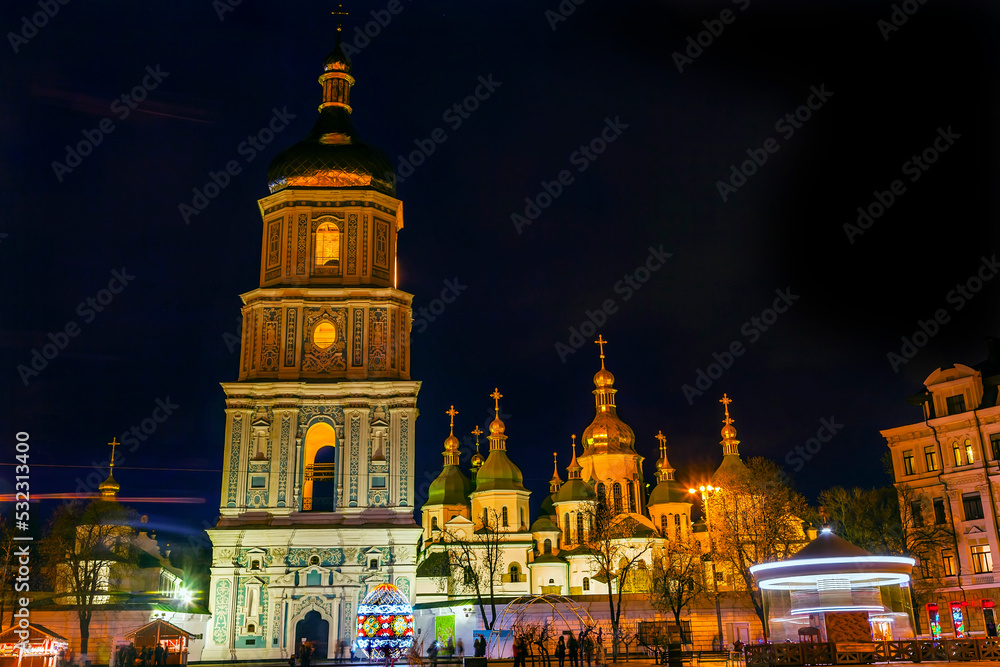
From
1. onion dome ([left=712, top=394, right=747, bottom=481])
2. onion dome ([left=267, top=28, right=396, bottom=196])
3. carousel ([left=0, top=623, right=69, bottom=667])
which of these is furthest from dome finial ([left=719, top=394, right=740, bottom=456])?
carousel ([left=0, top=623, right=69, bottom=667])

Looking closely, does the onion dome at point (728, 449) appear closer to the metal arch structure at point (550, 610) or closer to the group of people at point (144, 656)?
the metal arch structure at point (550, 610)

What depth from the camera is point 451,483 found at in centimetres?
7306

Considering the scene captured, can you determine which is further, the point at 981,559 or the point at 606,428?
the point at 606,428

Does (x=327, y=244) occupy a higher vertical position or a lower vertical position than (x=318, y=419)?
higher

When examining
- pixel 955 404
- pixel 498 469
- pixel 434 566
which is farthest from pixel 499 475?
pixel 955 404

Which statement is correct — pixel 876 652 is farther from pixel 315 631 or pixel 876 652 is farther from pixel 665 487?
pixel 665 487

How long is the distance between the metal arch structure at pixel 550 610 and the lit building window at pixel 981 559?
17.6 meters

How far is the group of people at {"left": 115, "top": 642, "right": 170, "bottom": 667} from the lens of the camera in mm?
30297

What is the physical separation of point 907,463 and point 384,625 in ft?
97.8

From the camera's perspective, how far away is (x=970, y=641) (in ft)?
70.9

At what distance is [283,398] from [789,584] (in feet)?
80.3

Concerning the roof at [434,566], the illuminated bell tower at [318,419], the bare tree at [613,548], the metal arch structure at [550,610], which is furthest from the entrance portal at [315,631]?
the roof at [434,566]

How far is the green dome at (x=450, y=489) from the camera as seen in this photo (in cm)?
7212

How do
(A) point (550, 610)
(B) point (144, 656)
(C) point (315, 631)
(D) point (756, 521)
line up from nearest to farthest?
(B) point (144, 656) → (C) point (315, 631) → (D) point (756, 521) → (A) point (550, 610)
